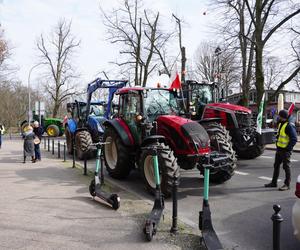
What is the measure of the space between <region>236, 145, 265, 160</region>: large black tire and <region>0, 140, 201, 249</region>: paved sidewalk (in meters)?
5.93

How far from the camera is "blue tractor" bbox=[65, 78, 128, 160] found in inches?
572

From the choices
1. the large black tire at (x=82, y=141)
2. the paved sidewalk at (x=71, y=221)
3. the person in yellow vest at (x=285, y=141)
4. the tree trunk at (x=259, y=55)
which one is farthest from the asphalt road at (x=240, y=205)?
the tree trunk at (x=259, y=55)

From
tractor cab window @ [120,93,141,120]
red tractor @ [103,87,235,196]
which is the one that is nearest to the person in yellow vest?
red tractor @ [103,87,235,196]

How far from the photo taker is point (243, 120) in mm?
11305

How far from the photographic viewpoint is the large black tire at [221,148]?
8.34 metres

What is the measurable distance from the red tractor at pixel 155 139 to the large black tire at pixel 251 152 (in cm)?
402

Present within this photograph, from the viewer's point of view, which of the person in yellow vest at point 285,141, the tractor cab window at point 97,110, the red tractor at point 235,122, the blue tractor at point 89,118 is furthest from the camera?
the tractor cab window at point 97,110

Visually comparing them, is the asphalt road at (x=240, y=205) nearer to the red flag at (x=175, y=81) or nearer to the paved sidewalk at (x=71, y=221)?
the paved sidewalk at (x=71, y=221)

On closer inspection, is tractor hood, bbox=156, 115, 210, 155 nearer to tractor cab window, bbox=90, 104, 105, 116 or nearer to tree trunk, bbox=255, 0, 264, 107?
tractor cab window, bbox=90, 104, 105, 116

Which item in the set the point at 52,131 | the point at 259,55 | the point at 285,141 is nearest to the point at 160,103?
the point at 285,141

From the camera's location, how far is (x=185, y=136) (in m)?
7.68

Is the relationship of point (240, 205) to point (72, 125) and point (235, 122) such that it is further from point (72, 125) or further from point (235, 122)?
point (72, 125)

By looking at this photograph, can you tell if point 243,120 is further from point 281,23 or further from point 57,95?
point 57,95

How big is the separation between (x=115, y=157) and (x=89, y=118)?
5909 mm
